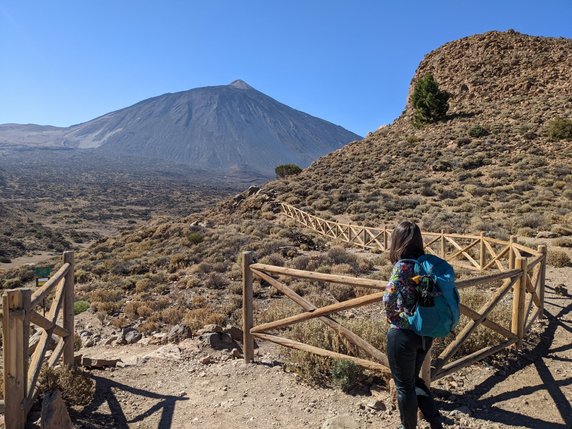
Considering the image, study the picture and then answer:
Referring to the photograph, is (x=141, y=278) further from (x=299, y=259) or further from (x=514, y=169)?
(x=514, y=169)

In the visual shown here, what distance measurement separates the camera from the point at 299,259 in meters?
12.9

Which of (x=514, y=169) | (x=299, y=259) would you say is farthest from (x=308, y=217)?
(x=514, y=169)

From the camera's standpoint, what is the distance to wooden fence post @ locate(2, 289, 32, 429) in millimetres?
3439

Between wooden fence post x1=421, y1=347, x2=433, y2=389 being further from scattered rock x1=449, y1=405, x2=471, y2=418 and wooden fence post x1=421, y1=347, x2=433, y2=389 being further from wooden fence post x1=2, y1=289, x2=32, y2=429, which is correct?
wooden fence post x1=2, y1=289, x2=32, y2=429

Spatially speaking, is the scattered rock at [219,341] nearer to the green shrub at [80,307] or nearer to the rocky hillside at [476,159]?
the green shrub at [80,307]

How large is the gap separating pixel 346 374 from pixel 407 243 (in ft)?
7.27

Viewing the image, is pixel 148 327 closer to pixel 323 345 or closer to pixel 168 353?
pixel 168 353

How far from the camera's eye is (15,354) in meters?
3.46

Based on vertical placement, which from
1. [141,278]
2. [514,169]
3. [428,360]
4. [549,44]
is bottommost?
[141,278]

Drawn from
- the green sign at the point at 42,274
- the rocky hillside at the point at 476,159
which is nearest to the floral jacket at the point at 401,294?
the green sign at the point at 42,274

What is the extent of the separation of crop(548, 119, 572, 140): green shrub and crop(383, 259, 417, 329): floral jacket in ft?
105

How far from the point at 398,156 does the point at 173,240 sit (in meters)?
23.0

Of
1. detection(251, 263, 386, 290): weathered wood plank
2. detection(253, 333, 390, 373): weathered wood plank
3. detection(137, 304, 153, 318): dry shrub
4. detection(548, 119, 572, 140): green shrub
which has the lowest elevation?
detection(137, 304, 153, 318): dry shrub

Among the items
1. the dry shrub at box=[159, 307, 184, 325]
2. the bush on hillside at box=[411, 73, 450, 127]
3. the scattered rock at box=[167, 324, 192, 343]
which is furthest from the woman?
the bush on hillside at box=[411, 73, 450, 127]
